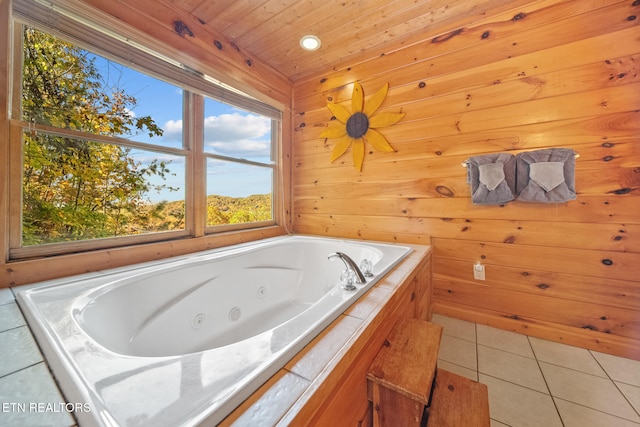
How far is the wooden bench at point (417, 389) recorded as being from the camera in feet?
2.30

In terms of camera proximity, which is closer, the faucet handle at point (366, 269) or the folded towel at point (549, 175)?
the faucet handle at point (366, 269)

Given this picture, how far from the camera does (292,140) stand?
2.64 m

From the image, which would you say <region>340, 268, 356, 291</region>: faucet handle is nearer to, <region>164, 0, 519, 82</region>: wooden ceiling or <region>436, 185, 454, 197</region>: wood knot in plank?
<region>436, 185, 454, 197</region>: wood knot in plank

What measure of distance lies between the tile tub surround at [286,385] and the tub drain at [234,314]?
858mm

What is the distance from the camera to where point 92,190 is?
135 cm

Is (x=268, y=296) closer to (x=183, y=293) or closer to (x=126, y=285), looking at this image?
(x=183, y=293)

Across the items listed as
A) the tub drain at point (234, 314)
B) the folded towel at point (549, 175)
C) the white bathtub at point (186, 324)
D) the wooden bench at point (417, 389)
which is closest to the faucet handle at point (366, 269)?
the white bathtub at point (186, 324)

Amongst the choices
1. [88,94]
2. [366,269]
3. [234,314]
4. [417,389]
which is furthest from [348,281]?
[88,94]

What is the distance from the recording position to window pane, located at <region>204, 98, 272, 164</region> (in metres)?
1.92

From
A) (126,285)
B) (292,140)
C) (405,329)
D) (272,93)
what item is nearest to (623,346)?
(405,329)

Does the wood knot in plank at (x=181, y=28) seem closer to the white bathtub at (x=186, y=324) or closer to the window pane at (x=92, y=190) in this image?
the window pane at (x=92, y=190)

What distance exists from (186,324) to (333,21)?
2.23 meters

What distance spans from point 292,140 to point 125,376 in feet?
7.94

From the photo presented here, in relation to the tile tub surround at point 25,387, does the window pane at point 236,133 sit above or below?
above
